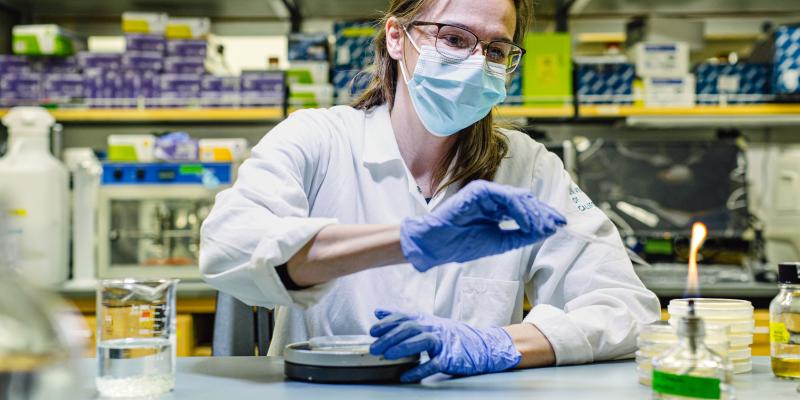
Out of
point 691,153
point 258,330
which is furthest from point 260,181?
point 691,153

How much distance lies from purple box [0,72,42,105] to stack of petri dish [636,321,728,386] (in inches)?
104

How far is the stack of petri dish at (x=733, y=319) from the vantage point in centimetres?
104

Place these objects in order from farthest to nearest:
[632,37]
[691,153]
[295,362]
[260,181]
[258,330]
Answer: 1. [632,37]
2. [691,153]
3. [258,330]
4. [260,181]
5. [295,362]

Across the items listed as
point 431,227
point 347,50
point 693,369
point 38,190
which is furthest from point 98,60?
point 693,369

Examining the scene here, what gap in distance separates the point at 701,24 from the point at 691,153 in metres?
0.64

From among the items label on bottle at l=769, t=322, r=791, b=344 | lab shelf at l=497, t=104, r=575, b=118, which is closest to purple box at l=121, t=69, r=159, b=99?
lab shelf at l=497, t=104, r=575, b=118

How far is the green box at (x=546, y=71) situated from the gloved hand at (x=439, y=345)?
6.40 feet

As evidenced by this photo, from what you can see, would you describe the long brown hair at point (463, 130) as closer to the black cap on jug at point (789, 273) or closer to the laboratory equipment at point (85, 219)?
the black cap on jug at point (789, 273)

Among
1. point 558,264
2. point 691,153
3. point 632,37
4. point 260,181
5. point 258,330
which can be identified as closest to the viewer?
point 260,181

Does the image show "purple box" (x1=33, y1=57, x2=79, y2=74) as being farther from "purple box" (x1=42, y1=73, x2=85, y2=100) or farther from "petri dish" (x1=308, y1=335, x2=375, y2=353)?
"petri dish" (x1=308, y1=335, x2=375, y2=353)

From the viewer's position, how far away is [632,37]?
309 cm

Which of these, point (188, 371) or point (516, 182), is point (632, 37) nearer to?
point (516, 182)

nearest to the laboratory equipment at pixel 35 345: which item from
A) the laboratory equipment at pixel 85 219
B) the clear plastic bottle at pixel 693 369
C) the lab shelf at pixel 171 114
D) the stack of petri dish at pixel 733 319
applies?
the clear plastic bottle at pixel 693 369

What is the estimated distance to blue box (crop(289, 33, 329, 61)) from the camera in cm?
301
